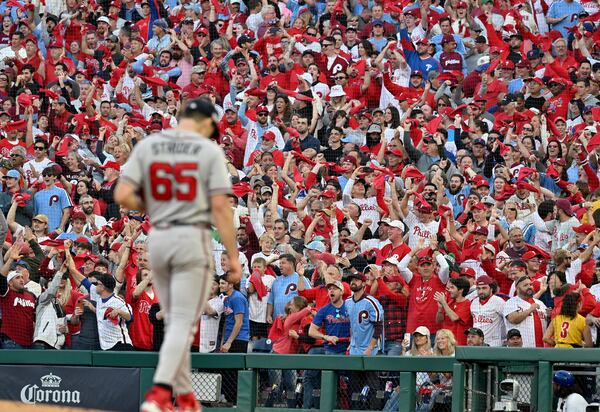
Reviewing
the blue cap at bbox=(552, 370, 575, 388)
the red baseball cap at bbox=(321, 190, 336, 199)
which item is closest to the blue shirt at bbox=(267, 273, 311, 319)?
the red baseball cap at bbox=(321, 190, 336, 199)

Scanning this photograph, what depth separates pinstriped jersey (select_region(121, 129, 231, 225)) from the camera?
21.3ft

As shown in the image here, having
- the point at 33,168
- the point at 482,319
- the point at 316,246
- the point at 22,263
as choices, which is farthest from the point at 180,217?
the point at 33,168

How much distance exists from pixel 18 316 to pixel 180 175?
7.31m

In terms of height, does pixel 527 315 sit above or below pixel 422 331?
above

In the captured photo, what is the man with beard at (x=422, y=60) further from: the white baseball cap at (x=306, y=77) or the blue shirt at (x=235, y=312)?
the blue shirt at (x=235, y=312)

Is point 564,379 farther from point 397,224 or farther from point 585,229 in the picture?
point 397,224

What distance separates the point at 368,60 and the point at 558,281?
7.27 meters

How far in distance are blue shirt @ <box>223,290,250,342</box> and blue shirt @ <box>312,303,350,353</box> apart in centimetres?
78

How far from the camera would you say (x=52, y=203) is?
1573 centimetres

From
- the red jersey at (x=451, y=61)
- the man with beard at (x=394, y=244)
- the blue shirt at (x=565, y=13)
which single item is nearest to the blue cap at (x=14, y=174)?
the man with beard at (x=394, y=244)

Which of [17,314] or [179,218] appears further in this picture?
[17,314]

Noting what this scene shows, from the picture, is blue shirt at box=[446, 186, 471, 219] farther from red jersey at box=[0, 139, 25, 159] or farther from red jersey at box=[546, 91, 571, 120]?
red jersey at box=[0, 139, 25, 159]

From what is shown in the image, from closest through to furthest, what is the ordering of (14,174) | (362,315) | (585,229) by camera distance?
(362,315)
(585,229)
(14,174)

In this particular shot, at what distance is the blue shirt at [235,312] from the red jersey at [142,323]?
69 centimetres
